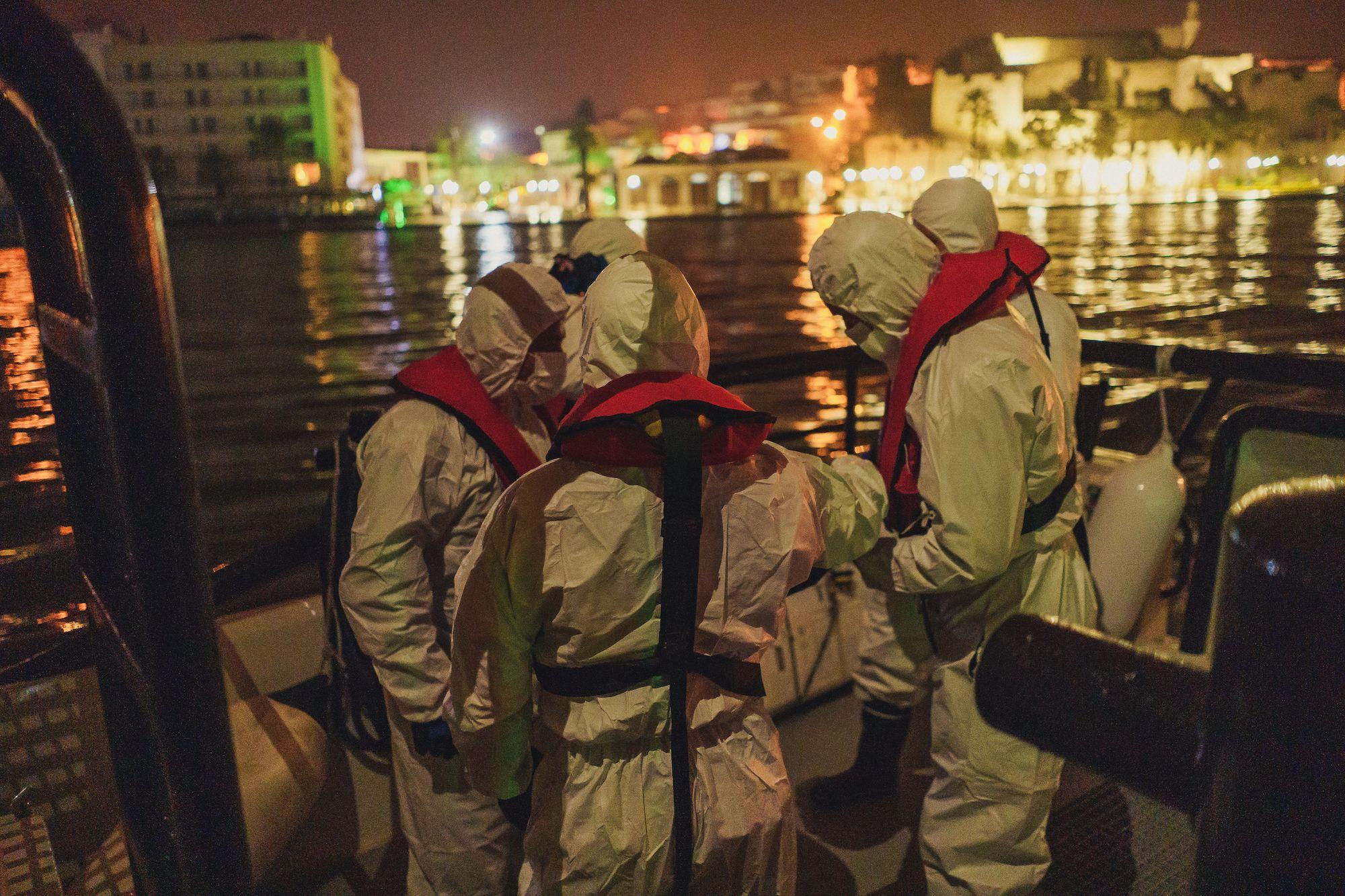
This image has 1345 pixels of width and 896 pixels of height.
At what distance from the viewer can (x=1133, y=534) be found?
3342mm

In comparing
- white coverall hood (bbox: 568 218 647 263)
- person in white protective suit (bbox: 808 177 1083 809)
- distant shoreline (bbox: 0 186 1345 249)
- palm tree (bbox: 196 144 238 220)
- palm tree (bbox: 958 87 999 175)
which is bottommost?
person in white protective suit (bbox: 808 177 1083 809)

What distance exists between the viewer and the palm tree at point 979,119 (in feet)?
361

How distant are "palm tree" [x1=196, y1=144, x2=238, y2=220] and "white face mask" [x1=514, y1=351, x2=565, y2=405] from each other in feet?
360

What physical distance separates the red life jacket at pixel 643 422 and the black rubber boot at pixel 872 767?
74.0 inches

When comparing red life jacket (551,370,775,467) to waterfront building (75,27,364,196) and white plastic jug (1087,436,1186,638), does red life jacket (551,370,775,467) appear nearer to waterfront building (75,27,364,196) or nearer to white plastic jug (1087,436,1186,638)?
white plastic jug (1087,436,1186,638)

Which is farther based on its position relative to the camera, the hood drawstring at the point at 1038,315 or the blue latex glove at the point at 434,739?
the hood drawstring at the point at 1038,315

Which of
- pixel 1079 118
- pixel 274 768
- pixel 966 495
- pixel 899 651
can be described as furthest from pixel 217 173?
pixel 966 495

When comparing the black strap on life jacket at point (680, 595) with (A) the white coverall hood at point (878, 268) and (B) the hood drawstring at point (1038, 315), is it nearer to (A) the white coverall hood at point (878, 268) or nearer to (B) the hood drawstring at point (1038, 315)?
(A) the white coverall hood at point (878, 268)

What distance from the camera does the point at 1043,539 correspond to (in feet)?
8.92

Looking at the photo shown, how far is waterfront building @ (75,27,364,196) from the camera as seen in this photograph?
108062mm

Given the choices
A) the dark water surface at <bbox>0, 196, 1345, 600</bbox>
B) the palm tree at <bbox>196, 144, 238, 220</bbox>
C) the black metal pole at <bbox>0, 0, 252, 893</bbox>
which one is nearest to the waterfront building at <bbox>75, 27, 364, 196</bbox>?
the palm tree at <bbox>196, 144, 238, 220</bbox>

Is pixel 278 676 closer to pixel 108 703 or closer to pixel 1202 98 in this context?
pixel 108 703

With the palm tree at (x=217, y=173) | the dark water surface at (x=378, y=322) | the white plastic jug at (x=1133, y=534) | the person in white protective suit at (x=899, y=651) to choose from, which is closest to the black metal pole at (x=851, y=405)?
the person in white protective suit at (x=899, y=651)

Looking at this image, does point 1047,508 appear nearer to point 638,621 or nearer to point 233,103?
point 638,621
